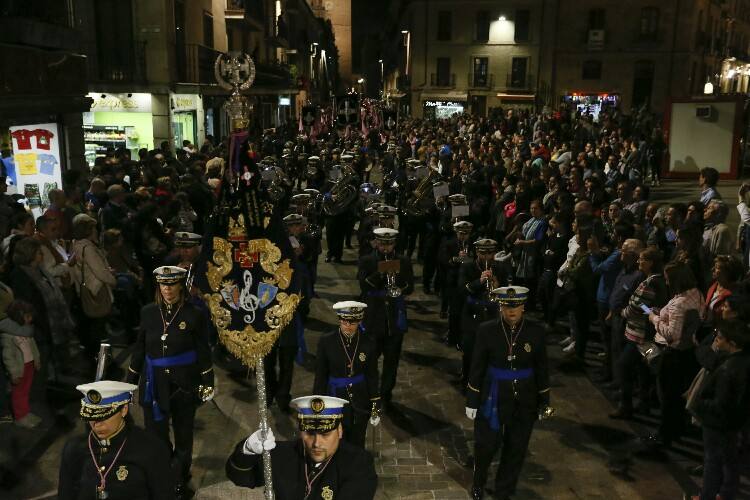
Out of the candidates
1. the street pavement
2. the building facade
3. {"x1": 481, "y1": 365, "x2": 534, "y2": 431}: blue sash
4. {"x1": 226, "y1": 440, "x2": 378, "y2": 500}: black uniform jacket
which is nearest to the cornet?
the street pavement

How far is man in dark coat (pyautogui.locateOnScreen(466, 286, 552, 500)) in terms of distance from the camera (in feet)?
19.2

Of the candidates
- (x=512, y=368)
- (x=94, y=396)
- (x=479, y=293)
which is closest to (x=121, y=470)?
(x=94, y=396)

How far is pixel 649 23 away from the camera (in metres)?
43.5

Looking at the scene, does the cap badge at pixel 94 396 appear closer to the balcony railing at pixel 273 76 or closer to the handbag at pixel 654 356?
the handbag at pixel 654 356

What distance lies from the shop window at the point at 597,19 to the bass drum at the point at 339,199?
3524 cm

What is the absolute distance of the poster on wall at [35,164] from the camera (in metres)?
13.2

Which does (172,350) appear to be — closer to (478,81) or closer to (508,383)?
(508,383)

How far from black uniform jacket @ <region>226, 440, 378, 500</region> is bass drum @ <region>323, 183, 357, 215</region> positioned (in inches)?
417

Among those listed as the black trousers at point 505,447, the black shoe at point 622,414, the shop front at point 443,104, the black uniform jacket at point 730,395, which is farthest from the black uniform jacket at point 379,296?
the shop front at point 443,104

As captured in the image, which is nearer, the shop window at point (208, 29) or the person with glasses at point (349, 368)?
the person with glasses at point (349, 368)

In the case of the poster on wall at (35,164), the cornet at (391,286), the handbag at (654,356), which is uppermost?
the poster on wall at (35,164)

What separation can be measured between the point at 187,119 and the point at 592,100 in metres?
28.0

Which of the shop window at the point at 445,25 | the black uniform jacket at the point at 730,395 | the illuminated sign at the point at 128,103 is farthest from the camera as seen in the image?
the shop window at the point at 445,25

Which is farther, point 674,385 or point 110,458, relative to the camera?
point 674,385
